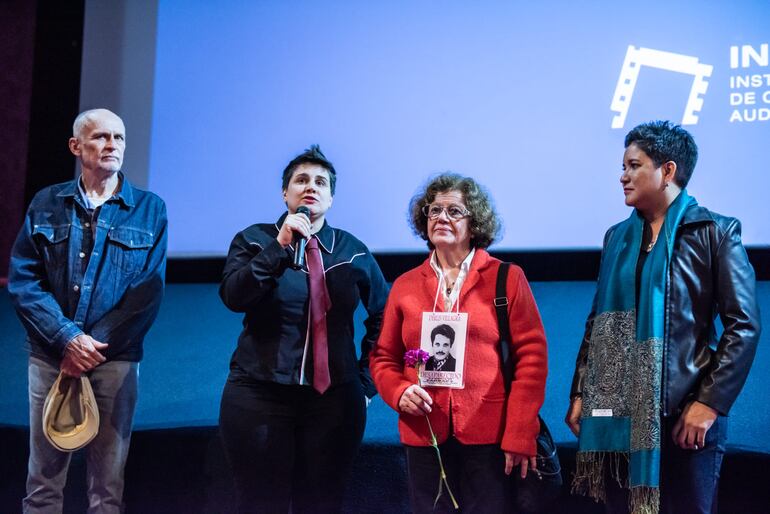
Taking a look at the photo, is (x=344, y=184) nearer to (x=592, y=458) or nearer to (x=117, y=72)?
(x=117, y=72)

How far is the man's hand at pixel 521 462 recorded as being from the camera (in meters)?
2.07

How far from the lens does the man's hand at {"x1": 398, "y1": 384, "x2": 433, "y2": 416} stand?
2107 millimetres

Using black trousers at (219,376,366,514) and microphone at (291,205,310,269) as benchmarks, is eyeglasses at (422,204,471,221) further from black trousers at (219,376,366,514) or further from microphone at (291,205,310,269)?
black trousers at (219,376,366,514)

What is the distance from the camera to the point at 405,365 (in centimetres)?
229

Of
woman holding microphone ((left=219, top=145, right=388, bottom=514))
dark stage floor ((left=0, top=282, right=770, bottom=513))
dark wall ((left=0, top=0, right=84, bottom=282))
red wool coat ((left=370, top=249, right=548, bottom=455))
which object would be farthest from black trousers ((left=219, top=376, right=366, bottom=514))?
dark wall ((left=0, top=0, right=84, bottom=282))

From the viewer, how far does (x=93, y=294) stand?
2602 mm

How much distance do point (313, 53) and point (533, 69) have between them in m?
1.08

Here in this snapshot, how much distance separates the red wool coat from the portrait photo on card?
0.02 metres

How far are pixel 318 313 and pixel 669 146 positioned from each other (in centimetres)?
120

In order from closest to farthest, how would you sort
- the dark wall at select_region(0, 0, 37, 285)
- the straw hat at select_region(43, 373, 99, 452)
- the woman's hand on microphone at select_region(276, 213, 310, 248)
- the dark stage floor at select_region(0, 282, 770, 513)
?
the woman's hand on microphone at select_region(276, 213, 310, 248), the straw hat at select_region(43, 373, 99, 452), the dark stage floor at select_region(0, 282, 770, 513), the dark wall at select_region(0, 0, 37, 285)

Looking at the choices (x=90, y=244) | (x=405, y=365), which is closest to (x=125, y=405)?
(x=90, y=244)

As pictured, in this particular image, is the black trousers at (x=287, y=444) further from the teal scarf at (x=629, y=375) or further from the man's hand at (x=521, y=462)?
the teal scarf at (x=629, y=375)

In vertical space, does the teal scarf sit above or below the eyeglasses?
below

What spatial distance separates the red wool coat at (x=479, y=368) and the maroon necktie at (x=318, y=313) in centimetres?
17
